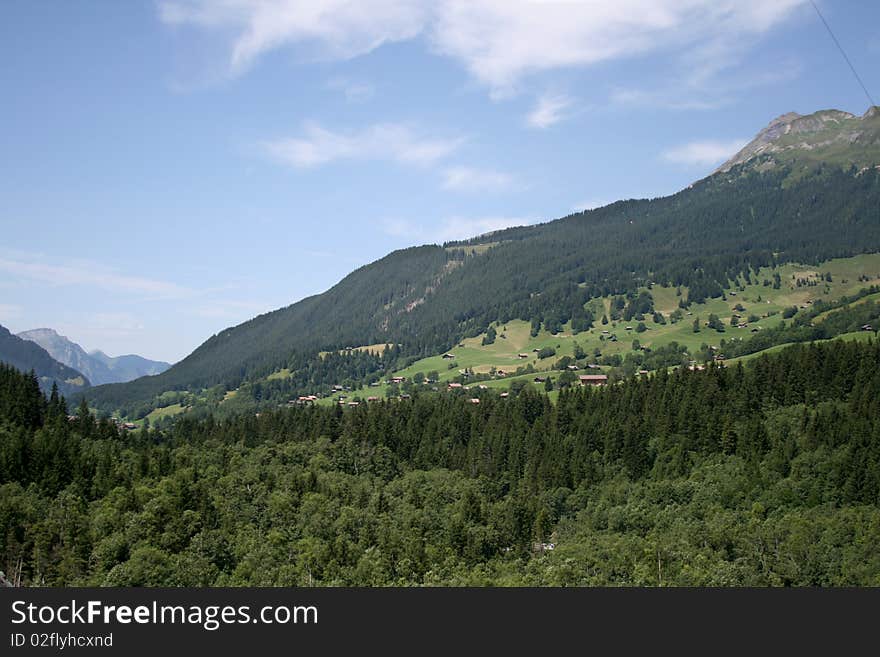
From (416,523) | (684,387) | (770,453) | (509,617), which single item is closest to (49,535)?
(416,523)

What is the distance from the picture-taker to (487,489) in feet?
444

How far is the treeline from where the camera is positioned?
84.9 m

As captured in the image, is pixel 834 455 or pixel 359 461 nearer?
pixel 834 455

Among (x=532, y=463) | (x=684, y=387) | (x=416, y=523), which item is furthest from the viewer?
(x=684, y=387)

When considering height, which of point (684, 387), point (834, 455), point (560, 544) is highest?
point (684, 387)

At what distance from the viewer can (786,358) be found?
6137 inches

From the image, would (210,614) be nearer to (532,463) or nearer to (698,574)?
(698,574)

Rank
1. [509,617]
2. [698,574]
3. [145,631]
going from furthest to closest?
1. [698,574]
2. [509,617]
3. [145,631]

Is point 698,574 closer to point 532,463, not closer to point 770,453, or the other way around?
point 770,453

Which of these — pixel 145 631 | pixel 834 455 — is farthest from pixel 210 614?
pixel 834 455

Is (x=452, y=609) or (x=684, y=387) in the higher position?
(x=684, y=387)

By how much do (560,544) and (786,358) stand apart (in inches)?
3043

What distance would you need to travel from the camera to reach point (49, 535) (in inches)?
3312

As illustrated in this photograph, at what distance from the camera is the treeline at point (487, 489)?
84875 millimetres
